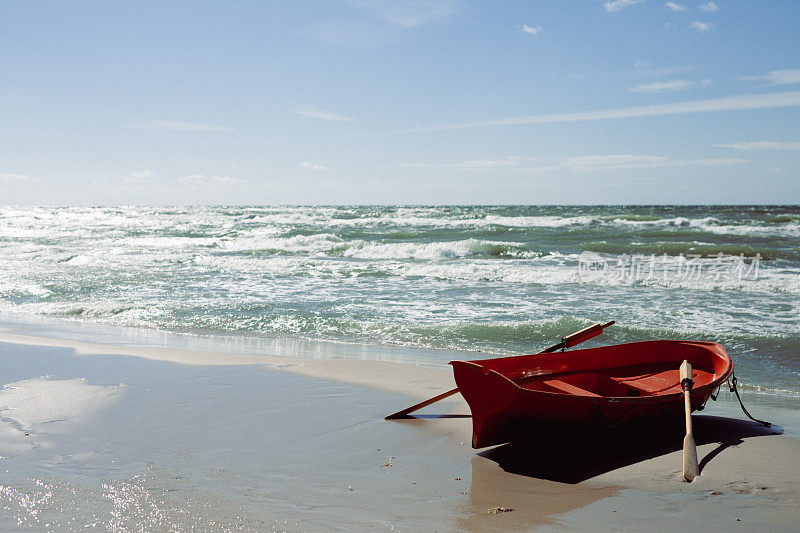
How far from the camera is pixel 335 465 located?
4.15 metres

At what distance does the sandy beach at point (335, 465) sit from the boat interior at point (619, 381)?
38 centimetres

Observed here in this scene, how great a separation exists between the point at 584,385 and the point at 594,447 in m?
0.75

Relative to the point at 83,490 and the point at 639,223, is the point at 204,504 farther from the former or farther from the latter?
the point at 639,223

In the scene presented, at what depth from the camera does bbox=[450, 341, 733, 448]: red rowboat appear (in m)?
4.07

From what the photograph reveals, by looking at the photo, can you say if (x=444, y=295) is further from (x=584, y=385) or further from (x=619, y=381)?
(x=584, y=385)

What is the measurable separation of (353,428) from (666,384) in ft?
8.71

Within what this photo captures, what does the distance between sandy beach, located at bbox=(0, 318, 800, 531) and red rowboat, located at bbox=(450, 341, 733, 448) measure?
0.26m

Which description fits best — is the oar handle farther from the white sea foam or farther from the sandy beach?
the white sea foam

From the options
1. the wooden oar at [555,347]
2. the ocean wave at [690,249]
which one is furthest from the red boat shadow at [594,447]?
the ocean wave at [690,249]

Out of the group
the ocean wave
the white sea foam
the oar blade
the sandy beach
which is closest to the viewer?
the sandy beach

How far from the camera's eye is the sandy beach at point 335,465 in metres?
3.32

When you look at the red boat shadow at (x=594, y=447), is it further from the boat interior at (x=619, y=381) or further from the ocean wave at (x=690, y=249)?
the ocean wave at (x=690, y=249)

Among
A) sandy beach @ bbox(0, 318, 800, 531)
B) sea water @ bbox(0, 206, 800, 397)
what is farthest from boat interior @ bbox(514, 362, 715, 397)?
sea water @ bbox(0, 206, 800, 397)

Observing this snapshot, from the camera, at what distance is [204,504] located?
135 inches
